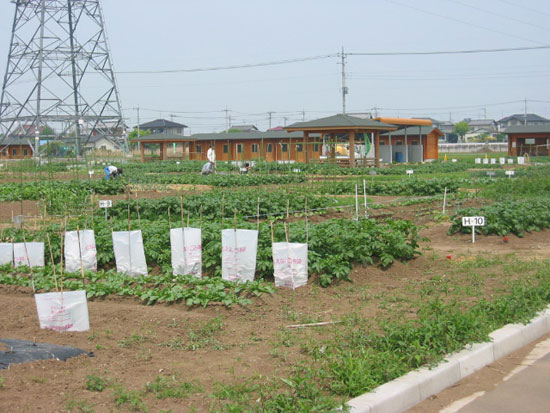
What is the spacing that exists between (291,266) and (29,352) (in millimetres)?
3958

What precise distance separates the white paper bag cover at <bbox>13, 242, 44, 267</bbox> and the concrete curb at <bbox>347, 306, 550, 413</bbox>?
715 cm

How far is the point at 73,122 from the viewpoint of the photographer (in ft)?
175

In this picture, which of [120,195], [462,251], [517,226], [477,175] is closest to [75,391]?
[462,251]

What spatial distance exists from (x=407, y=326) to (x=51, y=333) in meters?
3.43

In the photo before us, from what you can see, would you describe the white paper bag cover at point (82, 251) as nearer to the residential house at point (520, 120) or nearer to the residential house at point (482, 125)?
the residential house at point (520, 120)

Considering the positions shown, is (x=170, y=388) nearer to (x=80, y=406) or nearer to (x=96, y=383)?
(x=96, y=383)

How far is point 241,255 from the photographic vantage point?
907cm

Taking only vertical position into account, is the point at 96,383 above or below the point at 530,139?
below

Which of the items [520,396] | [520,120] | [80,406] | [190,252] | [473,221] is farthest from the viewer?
[520,120]

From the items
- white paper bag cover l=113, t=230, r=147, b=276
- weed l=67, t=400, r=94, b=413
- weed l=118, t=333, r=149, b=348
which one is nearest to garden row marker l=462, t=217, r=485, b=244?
white paper bag cover l=113, t=230, r=147, b=276

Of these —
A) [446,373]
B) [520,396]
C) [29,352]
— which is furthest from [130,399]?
[520,396]

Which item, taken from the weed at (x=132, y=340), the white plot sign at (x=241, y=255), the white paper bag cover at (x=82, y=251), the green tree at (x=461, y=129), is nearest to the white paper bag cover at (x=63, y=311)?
the weed at (x=132, y=340)

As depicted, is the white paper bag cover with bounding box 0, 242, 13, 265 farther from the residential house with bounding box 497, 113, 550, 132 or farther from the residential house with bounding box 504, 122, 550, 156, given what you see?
the residential house with bounding box 497, 113, 550, 132

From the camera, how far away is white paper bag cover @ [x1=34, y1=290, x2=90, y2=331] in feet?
21.0
